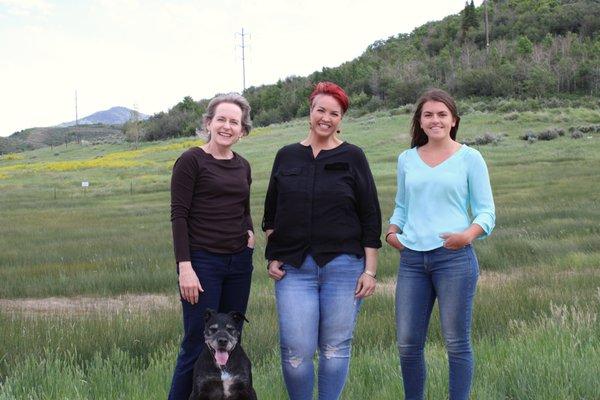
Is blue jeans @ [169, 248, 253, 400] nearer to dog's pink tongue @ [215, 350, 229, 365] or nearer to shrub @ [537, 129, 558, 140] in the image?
dog's pink tongue @ [215, 350, 229, 365]

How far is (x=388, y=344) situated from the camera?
6848 mm

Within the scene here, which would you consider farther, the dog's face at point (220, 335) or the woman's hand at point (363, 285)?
the woman's hand at point (363, 285)

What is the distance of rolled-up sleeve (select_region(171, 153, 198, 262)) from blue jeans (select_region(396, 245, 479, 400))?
56.2 inches

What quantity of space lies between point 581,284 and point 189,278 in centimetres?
660

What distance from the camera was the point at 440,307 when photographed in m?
4.20

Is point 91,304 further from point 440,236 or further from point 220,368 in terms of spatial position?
point 440,236

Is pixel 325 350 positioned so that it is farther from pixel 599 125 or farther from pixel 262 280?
pixel 599 125

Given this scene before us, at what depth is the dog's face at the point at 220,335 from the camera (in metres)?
3.80

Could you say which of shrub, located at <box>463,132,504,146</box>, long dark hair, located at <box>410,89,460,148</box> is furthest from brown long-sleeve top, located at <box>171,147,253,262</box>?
shrub, located at <box>463,132,504,146</box>

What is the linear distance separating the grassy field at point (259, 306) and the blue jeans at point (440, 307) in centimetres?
45

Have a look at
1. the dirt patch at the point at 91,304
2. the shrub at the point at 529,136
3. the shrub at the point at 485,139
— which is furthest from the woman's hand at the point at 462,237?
the shrub at the point at 529,136

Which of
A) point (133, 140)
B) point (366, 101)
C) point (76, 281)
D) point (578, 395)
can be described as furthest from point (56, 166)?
point (578, 395)

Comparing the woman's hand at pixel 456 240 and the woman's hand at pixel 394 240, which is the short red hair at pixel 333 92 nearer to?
the woman's hand at pixel 394 240

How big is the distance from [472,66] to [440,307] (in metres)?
73.9
